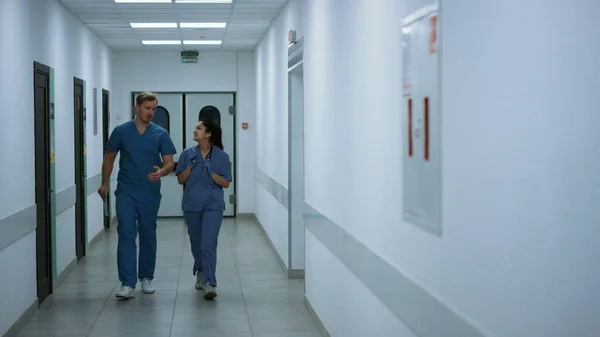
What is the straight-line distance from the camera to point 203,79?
45.3 feet

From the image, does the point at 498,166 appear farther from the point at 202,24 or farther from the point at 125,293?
the point at 202,24

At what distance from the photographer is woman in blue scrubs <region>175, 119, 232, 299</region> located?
7023mm

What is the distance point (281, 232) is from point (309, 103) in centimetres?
277

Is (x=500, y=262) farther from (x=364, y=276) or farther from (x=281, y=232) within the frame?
(x=281, y=232)

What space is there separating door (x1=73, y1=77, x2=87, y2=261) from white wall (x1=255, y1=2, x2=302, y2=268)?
2269mm

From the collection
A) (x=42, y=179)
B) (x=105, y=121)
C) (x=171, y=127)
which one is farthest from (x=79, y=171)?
(x=171, y=127)

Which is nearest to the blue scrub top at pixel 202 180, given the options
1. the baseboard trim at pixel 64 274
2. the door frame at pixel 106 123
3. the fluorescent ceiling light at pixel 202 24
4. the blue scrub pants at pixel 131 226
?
the blue scrub pants at pixel 131 226

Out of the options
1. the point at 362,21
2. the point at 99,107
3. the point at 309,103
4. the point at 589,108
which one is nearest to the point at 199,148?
the point at 309,103

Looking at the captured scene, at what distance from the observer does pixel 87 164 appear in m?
10.1

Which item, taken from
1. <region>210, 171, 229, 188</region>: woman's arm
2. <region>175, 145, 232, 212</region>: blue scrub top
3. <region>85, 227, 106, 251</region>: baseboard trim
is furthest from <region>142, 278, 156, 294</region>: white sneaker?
<region>85, 227, 106, 251</region>: baseboard trim

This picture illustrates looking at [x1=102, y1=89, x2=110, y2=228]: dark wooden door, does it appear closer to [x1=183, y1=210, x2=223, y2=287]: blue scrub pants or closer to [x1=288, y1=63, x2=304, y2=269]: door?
[x1=288, y1=63, x2=304, y2=269]: door

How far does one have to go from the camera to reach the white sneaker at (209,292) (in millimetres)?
6953

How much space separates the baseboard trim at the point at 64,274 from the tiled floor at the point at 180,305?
0.05 meters

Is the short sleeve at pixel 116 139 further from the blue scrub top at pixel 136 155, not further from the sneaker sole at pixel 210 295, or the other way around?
the sneaker sole at pixel 210 295
